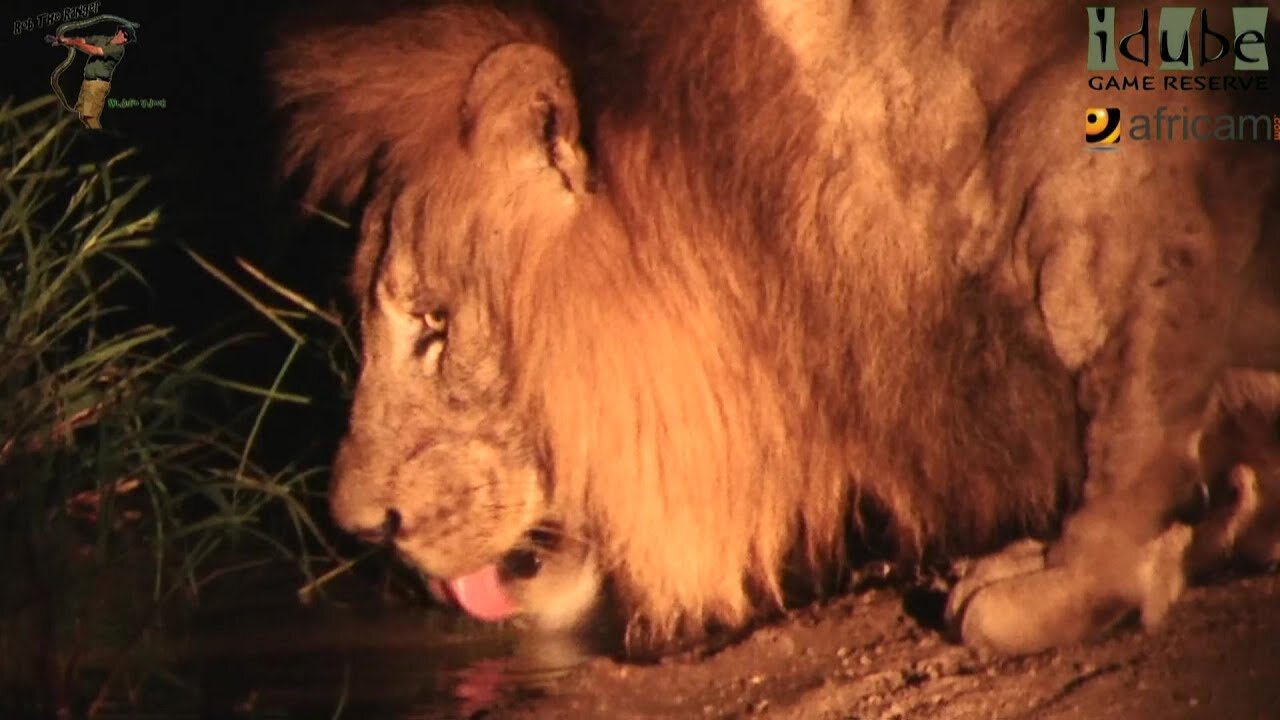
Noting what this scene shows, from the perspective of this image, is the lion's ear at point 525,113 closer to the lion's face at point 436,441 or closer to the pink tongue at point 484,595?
the lion's face at point 436,441

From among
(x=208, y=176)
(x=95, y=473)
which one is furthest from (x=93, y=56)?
(x=95, y=473)

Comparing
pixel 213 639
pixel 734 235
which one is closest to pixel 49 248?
pixel 213 639

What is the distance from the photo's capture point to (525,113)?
10.3 feet

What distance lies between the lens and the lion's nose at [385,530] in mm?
3270

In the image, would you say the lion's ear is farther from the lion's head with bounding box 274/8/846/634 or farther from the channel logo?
the channel logo

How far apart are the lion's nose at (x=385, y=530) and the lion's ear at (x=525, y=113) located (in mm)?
591

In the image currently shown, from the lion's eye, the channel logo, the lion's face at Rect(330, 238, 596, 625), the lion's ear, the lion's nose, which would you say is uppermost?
the lion's ear

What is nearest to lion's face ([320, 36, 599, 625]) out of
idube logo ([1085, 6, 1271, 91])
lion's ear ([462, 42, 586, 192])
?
lion's ear ([462, 42, 586, 192])

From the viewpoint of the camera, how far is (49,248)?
371 centimetres

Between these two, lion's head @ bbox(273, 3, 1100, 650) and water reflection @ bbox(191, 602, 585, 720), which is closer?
lion's head @ bbox(273, 3, 1100, 650)

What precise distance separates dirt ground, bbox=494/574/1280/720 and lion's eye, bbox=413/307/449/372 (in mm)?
556

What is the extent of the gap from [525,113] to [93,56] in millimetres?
1453

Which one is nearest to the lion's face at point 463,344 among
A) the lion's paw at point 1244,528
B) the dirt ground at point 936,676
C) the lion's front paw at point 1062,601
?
the dirt ground at point 936,676

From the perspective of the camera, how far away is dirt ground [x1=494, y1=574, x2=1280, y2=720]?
284 centimetres
